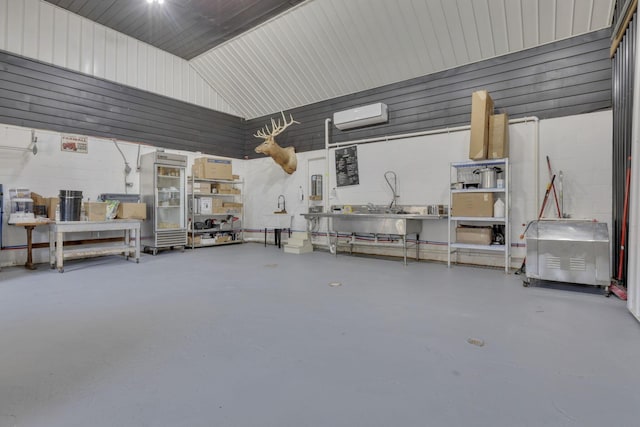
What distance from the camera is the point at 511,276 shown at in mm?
4605

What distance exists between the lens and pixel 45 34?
18.1 ft

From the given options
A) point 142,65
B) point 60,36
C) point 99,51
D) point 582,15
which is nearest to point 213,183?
point 142,65

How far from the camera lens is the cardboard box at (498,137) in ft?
15.8

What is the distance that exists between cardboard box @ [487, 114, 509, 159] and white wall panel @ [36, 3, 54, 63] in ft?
25.0

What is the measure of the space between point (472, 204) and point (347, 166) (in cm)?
287

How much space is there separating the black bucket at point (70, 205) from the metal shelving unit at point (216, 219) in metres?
2.52

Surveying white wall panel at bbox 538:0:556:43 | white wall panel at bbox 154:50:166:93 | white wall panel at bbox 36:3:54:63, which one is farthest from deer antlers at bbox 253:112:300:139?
white wall panel at bbox 538:0:556:43

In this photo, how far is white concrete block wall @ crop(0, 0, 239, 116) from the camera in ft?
17.2

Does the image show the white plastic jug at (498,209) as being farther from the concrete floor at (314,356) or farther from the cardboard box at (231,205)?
the cardboard box at (231,205)

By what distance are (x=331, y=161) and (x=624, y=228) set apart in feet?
16.8

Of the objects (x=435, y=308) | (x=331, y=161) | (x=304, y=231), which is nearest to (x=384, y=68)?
(x=331, y=161)

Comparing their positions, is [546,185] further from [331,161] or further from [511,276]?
[331,161]

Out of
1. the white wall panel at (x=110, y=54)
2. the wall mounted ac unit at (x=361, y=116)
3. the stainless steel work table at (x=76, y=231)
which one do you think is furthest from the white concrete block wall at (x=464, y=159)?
the white wall panel at (x=110, y=54)

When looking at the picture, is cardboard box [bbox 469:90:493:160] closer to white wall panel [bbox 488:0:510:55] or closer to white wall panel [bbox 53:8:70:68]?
white wall panel [bbox 488:0:510:55]
